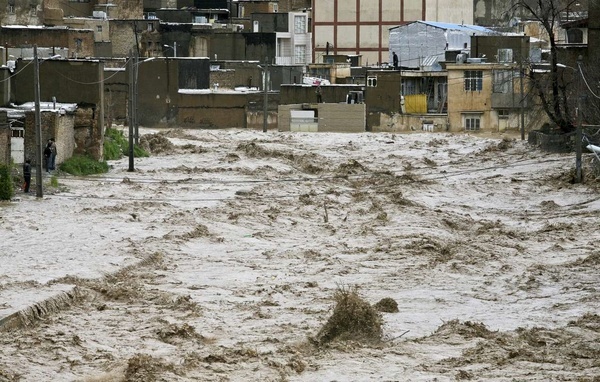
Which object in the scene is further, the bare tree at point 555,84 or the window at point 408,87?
the window at point 408,87

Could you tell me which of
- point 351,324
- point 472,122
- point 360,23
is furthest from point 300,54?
point 351,324

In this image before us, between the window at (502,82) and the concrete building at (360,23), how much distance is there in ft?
111

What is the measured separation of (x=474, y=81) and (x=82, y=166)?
34.5 m

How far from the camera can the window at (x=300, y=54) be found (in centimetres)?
11169

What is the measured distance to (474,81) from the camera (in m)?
77.0

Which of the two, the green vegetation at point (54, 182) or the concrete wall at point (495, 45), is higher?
the concrete wall at point (495, 45)

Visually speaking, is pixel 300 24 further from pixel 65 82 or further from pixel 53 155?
pixel 53 155

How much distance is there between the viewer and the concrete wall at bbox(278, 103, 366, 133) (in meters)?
79.1

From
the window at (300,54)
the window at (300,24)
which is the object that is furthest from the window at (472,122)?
the window at (300,24)

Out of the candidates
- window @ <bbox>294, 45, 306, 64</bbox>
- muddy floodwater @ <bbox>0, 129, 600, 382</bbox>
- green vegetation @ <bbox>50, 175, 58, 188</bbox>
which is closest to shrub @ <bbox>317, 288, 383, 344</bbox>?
muddy floodwater @ <bbox>0, 129, 600, 382</bbox>

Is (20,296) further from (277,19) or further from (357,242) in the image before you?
(277,19)

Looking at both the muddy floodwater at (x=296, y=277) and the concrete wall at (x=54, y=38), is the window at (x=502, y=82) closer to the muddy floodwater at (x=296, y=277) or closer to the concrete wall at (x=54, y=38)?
the concrete wall at (x=54, y=38)

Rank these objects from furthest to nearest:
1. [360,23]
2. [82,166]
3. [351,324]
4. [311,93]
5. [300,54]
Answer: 1. [300,54]
2. [360,23]
3. [311,93]
4. [82,166]
5. [351,324]

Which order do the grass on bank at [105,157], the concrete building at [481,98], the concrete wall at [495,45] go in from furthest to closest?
the concrete wall at [495,45], the concrete building at [481,98], the grass on bank at [105,157]
